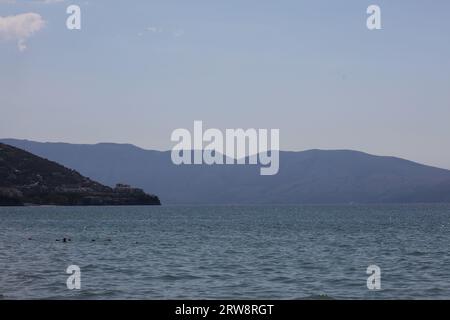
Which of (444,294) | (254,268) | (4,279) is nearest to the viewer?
(444,294)

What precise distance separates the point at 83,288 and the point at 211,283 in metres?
9.06

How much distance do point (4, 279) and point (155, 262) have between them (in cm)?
1963

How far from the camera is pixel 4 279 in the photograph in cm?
4788

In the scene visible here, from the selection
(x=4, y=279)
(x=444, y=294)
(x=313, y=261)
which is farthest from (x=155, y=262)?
(x=444, y=294)
